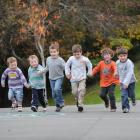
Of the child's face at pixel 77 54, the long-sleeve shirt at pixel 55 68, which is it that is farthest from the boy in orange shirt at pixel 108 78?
the long-sleeve shirt at pixel 55 68

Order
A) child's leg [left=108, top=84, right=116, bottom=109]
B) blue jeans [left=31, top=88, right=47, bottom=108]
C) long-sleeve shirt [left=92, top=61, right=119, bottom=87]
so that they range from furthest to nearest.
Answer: blue jeans [left=31, top=88, right=47, bottom=108], long-sleeve shirt [left=92, top=61, right=119, bottom=87], child's leg [left=108, top=84, right=116, bottom=109]

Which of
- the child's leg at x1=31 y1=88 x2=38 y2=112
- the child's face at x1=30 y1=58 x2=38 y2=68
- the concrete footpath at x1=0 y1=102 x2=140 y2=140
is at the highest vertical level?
the child's face at x1=30 y1=58 x2=38 y2=68

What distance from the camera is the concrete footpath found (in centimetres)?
1073

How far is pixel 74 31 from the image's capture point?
30.4 m

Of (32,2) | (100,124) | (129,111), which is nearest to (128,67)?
(129,111)

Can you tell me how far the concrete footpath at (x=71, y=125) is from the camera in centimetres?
1073

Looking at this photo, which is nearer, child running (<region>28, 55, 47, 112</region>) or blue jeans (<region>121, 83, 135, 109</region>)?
blue jeans (<region>121, 83, 135, 109</region>)

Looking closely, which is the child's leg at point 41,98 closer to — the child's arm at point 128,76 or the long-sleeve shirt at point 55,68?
the long-sleeve shirt at point 55,68

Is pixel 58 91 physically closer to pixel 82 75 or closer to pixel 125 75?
pixel 82 75

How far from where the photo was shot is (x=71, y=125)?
12211 mm

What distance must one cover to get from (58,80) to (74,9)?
1358 cm

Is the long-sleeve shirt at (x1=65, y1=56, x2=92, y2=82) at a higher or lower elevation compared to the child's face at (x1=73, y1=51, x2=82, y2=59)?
lower

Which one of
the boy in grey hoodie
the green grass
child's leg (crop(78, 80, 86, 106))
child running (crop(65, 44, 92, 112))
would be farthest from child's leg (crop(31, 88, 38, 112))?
the green grass

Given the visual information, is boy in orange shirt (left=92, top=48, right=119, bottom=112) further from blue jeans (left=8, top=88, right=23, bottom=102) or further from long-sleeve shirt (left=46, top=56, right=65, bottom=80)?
blue jeans (left=8, top=88, right=23, bottom=102)
